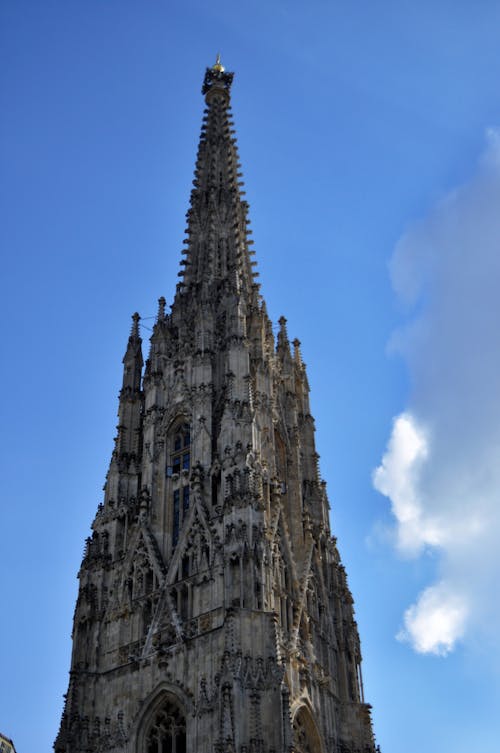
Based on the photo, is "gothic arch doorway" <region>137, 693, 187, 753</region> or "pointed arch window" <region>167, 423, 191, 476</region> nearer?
"gothic arch doorway" <region>137, 693, 187, 753</region>

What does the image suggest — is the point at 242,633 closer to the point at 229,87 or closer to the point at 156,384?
the point at 156,384

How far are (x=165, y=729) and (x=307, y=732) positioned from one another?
5.59 meters

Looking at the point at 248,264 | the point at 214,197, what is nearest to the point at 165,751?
the point at 248,264

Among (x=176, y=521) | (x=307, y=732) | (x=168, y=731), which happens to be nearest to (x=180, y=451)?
Result: (x=176, y=521)

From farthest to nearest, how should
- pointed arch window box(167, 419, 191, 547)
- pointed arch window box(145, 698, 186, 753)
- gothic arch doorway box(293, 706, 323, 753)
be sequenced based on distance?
pointed arch window box(167, 419, 191, 547), gothic arch doorway box(293, 706, 323, 753), pointed arch window box(145, 698, 186, 753)

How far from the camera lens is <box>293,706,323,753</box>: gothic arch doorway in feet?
125

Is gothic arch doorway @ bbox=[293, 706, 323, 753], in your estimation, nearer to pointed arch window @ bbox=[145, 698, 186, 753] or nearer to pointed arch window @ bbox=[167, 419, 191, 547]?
pointed arch window @ bbox=[145, 698, 186, 753]

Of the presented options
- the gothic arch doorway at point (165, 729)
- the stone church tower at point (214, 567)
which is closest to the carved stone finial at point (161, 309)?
the stone church tower at point (214, 567)

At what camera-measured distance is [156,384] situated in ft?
165

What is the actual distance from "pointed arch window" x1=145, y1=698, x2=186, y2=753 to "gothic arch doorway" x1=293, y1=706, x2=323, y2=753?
441 cm

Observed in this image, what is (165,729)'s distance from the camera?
3756cm

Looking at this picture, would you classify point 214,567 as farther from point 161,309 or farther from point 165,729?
point 161,309

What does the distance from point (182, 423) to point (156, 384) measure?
3.09 meters

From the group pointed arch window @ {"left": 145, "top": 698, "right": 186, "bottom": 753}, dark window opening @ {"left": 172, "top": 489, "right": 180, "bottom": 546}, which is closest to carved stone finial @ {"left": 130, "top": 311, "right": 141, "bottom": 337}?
dark window opening @ {"left": 172, "top": 489, "right": 180, "bottom": 546}
